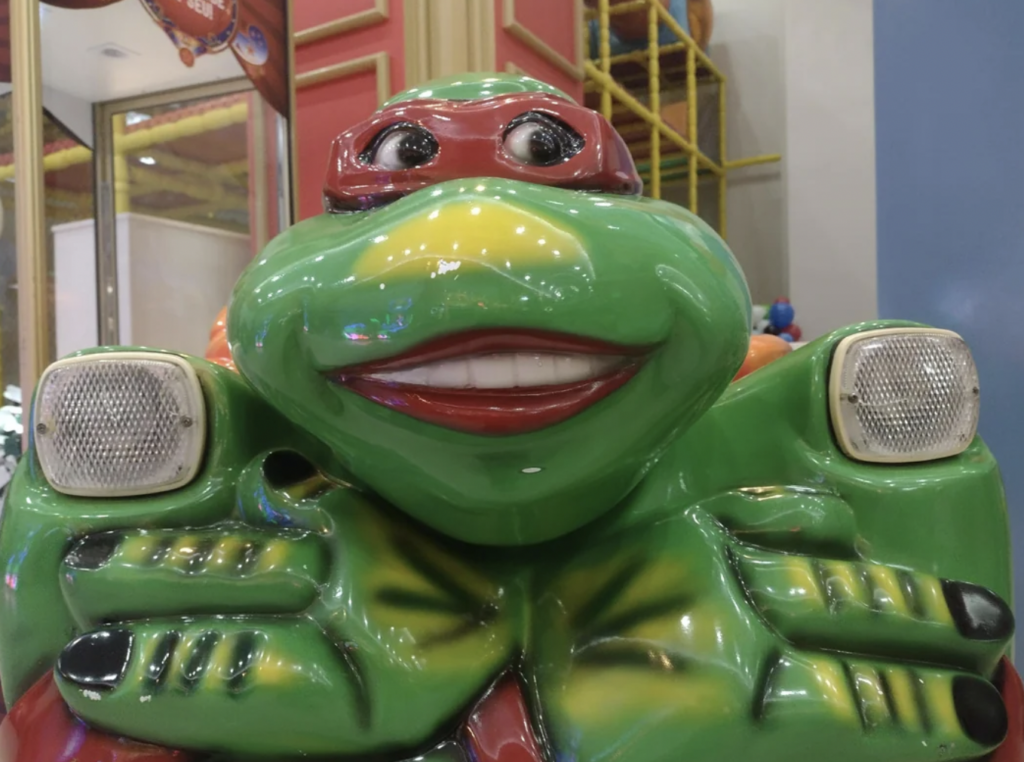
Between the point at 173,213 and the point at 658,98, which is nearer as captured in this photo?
the point at 173,213

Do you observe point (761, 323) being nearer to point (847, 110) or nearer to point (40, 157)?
point (847, 110)

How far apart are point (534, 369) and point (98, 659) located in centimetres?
24

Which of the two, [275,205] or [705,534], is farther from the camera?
[275,205]

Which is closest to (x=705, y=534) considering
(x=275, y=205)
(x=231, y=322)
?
(x=231, y=322)

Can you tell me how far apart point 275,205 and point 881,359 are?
1.71m

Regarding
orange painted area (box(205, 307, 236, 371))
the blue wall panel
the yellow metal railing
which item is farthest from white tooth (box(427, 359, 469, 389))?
the yellow metal railing

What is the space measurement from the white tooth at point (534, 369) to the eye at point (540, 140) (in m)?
0.14

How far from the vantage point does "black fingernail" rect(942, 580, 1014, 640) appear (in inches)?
15.6

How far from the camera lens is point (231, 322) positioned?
389 mm

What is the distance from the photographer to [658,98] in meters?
2.52

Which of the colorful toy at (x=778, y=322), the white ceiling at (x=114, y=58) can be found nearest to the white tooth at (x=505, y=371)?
the white ceiling at (x=114, y=58)

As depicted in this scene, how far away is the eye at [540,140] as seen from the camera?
1.41 ft

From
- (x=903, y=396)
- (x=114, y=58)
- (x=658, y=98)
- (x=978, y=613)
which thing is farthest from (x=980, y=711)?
(x=658, y=98)

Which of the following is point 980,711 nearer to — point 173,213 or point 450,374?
point 450,374
